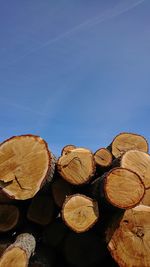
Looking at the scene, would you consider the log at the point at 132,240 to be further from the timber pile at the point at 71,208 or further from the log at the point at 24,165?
the log at the point at 24,165

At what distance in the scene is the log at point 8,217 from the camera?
4328 mm

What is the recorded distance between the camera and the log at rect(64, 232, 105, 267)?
4.29m

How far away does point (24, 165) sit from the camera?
3.97 meters

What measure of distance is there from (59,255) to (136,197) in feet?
5.08

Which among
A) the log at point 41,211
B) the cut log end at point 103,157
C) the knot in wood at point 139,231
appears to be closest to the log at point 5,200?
the log at point 41,211

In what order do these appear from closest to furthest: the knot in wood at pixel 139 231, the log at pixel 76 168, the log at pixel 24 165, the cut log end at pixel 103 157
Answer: the knot in wood at pixel 139 231 → the log at pixel 24 165 → the log at pixel 76 168 → the cut log end at pixel 103 157

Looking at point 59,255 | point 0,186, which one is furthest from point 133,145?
point 0,186

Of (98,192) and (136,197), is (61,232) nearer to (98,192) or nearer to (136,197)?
(98,192)

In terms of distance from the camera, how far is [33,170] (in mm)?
3926

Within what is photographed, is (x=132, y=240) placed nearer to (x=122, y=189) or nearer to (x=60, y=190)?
(x=122, y=189)

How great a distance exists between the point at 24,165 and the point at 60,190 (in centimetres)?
62

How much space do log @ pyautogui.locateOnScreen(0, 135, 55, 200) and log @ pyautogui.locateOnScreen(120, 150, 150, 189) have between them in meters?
0.92

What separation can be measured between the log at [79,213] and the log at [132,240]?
Result: 36cm

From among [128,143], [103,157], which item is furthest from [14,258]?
[128,143]
